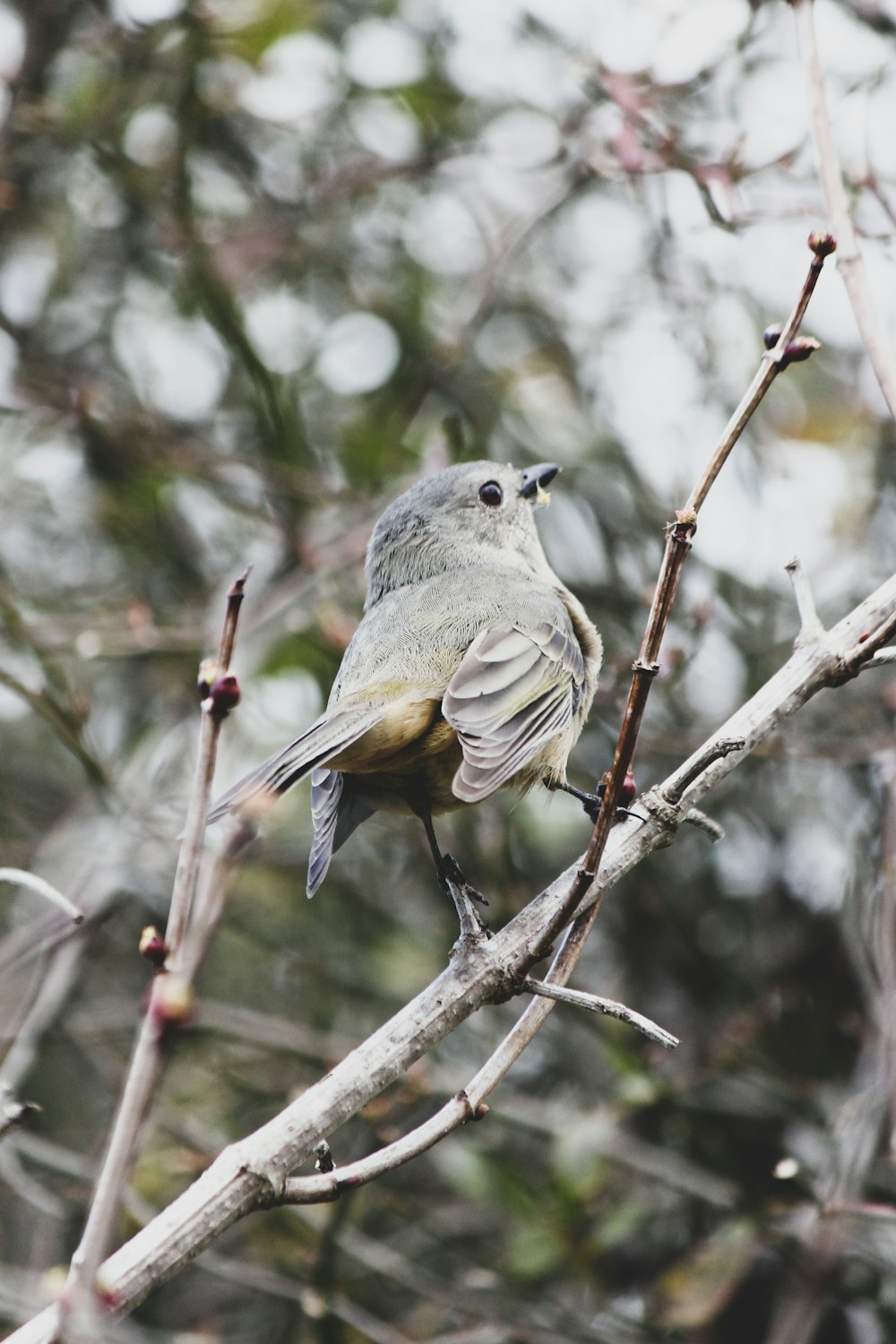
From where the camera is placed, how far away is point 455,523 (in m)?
4.50

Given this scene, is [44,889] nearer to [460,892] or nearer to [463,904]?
[463,904]

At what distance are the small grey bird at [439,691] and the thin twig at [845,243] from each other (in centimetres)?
120

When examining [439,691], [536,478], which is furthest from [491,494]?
[439,691]

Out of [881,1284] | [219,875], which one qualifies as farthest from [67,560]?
[219,875]

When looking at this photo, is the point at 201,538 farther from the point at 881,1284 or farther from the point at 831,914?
the point at 881,1284

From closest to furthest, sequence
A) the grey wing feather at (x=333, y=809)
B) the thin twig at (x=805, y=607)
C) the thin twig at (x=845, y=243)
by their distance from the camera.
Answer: the thin twig at (x=845, y=243) → the thin twig at (x=805, y=607) → the grey wing feather at (x=333, y=809)

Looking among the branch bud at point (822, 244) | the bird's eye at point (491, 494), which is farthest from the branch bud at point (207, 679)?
the bird's eye at point (491, 494)

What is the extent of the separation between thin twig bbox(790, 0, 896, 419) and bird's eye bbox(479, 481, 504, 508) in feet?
6.25

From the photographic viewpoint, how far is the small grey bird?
3135mm

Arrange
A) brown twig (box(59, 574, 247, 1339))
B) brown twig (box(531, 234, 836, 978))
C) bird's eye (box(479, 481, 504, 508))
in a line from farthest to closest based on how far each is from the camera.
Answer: bird's eye (box(479, 481, 504, 508)) → brown twig (box(531, 234, 836, 978)) → brown twig (box(59, 574, 247, 1339))

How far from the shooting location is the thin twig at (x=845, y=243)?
2490 millimetres

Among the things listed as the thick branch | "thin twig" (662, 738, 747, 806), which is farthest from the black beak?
"thin twig" (662, 738, 747, 806)

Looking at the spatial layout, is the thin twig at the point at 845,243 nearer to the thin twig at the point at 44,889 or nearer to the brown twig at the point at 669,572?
the brown twig at the point at 669,572

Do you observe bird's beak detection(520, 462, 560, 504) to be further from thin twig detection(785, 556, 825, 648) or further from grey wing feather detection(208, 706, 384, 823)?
thin twig detection(785, 556, 825, 648)
